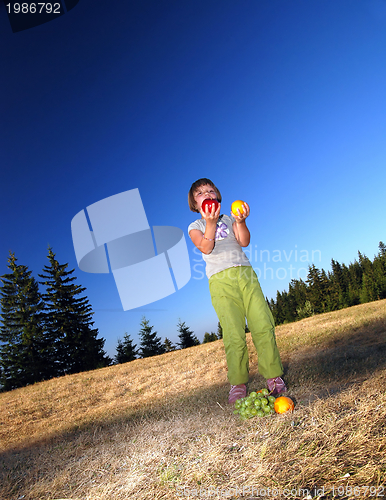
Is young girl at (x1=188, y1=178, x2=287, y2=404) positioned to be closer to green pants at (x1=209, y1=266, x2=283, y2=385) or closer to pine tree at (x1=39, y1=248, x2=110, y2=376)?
green pants at (x1=209, y1=266, x2=283, y2=385)

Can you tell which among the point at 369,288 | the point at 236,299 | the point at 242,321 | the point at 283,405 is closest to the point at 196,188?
the point at 236,299

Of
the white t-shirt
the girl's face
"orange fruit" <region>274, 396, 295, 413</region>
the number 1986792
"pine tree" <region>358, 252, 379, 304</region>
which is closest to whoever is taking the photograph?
"orange fruit" <region>274, 396, 295, 413</region>

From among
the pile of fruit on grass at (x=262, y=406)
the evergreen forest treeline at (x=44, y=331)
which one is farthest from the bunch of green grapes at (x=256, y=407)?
the evergreen forest treeline at (x=44, y=331)

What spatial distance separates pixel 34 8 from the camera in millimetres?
6441

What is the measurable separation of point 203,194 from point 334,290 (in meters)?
62.3

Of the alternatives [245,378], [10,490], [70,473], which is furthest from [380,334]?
[10,490]

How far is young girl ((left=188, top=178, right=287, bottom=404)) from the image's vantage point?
9.91ft

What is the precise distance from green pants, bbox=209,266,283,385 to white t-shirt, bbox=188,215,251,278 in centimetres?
8

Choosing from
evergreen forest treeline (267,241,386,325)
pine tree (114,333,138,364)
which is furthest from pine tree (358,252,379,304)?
pine tree (114,333,138,364)

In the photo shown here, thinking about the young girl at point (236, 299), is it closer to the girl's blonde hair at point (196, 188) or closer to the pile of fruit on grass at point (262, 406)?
the girl's blonde hair at point (196, 188)

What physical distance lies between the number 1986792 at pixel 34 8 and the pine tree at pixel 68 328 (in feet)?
61.8

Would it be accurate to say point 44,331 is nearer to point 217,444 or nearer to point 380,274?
point 217,444

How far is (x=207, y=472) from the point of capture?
5.60 feet

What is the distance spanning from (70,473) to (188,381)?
3125 millimetres
